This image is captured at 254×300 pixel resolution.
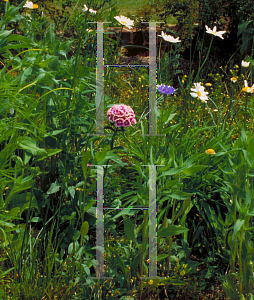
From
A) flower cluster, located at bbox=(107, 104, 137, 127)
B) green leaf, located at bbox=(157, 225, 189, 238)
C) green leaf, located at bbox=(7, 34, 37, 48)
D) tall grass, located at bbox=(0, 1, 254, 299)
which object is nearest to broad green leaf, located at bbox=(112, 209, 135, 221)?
tall grass, located at bbox=(0, 1, 254, 299)

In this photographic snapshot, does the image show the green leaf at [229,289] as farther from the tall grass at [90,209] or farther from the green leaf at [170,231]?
the green leaf at [170,231]

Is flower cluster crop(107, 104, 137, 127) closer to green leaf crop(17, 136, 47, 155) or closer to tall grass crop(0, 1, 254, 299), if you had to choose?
tall grass crop(0, 1, 254, 299)

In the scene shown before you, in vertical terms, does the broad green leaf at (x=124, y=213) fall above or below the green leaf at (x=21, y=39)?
below

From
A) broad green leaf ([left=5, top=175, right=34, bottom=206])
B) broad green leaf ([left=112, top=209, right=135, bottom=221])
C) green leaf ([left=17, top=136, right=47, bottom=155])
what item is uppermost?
green leaf ([left=17, top=136, right=47, bottom=155])

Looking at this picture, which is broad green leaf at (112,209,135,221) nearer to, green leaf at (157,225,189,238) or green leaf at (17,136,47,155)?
green leaf at (157,225,189,238)

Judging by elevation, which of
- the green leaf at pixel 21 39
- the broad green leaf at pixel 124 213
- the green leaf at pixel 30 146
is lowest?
the broad green leaf at pixel 124 213

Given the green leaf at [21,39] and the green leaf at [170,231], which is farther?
the green leaf at [21,39]

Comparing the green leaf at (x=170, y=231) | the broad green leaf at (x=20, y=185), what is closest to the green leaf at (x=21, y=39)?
the broad green leaf at (x=20, y=185)

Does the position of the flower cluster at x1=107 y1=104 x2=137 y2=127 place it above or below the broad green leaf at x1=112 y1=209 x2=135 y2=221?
above

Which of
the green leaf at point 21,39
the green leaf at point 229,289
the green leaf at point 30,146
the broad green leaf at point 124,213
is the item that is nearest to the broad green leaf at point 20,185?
the green leaf at point 30,146

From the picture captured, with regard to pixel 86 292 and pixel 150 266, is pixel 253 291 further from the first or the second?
pixel 86 292

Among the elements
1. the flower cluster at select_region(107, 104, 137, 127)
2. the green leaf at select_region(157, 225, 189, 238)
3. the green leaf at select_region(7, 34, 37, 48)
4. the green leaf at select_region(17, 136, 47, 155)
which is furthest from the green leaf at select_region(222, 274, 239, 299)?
the green leaf at select_region(7, 34, 37, 48)

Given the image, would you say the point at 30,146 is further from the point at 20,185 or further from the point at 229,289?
the point at 229,289

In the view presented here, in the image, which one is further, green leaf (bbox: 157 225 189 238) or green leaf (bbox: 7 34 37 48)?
green leaf (bbox: 7 34 37 48)
